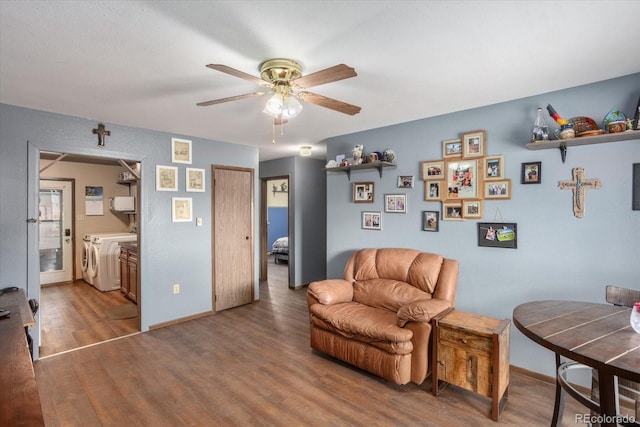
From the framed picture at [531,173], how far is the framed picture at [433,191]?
719 millimetres

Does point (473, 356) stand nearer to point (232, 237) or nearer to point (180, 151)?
point (232, 237)

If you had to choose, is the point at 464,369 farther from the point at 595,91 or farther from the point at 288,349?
the point at 595,91

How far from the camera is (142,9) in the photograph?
5.04 feet

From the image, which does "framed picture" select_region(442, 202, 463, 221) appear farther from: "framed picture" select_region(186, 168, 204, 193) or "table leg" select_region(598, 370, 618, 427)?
"framed picture" select_region(186, 168, 204, 193)

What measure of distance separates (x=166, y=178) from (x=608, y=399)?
4.25 m

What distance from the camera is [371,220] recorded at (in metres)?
3.92

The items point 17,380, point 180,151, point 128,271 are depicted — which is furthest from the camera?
point 128,271

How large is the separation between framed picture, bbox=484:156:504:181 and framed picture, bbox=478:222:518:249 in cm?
44

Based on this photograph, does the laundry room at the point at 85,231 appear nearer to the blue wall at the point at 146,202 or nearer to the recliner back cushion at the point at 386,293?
the blue wall at the point at 146,202

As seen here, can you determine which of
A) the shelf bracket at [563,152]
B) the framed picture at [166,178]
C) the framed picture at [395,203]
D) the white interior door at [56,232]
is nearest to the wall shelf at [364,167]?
A: the framed picture at [395,203]

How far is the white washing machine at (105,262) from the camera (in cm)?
542

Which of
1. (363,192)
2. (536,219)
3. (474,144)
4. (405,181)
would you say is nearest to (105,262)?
(363,192)

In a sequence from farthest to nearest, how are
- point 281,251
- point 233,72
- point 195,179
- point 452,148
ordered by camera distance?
point 281,251, point 195,179, point 452,148, point 233,72

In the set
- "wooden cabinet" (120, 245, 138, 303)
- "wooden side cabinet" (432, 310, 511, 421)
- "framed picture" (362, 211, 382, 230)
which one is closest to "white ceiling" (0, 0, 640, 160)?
"framed picture" (362, 211, 382, 230)
